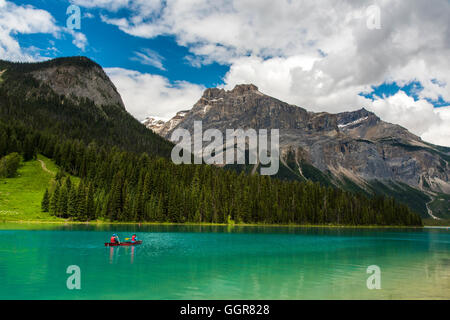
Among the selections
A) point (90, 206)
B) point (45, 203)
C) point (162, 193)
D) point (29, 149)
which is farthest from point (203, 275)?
point (29, 149)

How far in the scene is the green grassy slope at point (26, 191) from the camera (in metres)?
113

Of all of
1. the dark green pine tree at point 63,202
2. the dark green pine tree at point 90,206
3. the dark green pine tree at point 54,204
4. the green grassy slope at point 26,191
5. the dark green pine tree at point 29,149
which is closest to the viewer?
the green grassy slope at point 26,191

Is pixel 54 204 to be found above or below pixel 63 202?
below

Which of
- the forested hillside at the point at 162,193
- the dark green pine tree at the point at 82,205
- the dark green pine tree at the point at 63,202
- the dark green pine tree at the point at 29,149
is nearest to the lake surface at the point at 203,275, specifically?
the dark green pine tree at the point at 63,202

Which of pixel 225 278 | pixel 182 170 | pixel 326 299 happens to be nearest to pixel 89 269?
pixel 225 278

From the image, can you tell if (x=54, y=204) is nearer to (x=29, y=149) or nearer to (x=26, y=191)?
(x=26, y=191)

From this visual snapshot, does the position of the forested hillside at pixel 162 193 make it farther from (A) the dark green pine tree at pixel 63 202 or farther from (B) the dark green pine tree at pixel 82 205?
(B) the dark green pine tree at pixel 82 205

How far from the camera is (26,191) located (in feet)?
430

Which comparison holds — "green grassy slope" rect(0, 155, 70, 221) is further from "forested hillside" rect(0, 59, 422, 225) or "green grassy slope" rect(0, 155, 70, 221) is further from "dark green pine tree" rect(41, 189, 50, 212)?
"forested hillside" rect(0, 59, 422, 225)

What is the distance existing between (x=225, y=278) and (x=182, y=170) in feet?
470

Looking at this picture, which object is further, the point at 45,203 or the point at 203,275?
the point at 45,203

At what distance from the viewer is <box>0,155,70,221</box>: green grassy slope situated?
112938 millimetres

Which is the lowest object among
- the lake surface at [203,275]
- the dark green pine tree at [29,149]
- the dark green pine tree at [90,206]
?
the lake surface at [203,275]
